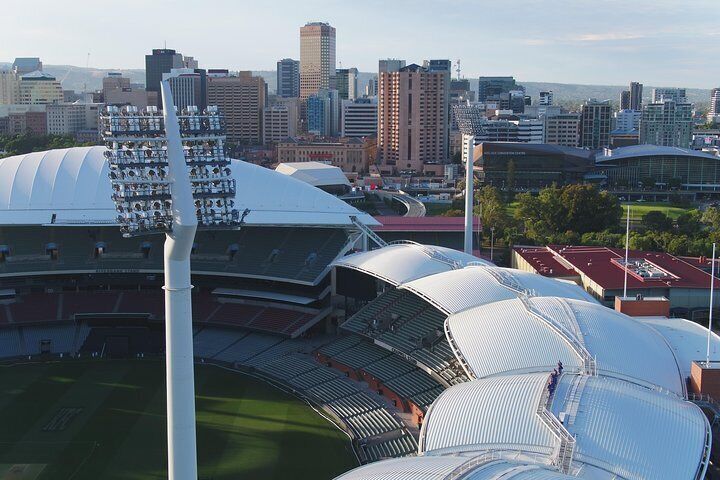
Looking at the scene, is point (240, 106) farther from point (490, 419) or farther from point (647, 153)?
point (490, 419)

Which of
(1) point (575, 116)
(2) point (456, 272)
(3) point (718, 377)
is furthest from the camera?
(1) point (575, 116)

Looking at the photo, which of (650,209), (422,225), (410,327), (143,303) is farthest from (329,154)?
(410,327)

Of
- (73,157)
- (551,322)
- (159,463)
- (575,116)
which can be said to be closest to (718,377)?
(551,322)

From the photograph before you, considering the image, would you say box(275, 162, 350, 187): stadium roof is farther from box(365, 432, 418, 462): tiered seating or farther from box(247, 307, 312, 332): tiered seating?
box(365, 432, 418, 462): tiered seating

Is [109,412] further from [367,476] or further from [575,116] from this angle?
[575,116]

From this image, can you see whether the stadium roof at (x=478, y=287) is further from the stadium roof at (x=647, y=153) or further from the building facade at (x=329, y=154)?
the building facade at (x=329, y=154)
